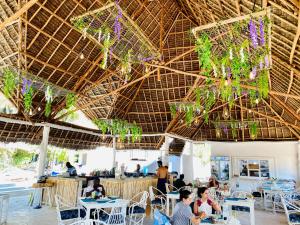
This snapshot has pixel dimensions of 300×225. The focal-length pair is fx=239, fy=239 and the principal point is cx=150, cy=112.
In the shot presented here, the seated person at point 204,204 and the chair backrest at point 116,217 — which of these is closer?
the seated person at point 204,204

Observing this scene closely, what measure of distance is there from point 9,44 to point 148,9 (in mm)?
4892

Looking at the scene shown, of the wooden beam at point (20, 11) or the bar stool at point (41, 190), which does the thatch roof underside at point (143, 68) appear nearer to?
the wooden beam at point (20, 11)

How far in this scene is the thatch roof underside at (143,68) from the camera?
646 centimetres

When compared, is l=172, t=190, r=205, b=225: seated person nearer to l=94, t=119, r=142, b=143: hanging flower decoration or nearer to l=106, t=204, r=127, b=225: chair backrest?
l=106, t=204, r=127, b=225: chair backrest

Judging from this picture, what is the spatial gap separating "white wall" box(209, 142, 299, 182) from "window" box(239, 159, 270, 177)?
0.33m

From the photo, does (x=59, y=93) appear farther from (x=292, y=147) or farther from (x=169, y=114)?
(x=292, y=147)

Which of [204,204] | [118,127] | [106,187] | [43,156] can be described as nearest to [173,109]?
[118,127]

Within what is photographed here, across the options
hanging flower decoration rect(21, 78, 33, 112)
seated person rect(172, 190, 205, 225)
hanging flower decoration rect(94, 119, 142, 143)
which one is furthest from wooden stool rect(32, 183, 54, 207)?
seated person rect(172, 190, 205, 225)

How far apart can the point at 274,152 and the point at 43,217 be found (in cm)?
1188

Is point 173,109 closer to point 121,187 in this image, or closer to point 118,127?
point 118,127

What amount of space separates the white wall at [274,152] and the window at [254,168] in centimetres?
33

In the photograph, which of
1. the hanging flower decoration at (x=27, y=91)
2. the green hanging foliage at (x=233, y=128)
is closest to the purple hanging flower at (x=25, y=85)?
the hanging flower decoration at (x=27, y=91)

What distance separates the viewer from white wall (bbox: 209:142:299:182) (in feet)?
41.7

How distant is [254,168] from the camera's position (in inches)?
539
